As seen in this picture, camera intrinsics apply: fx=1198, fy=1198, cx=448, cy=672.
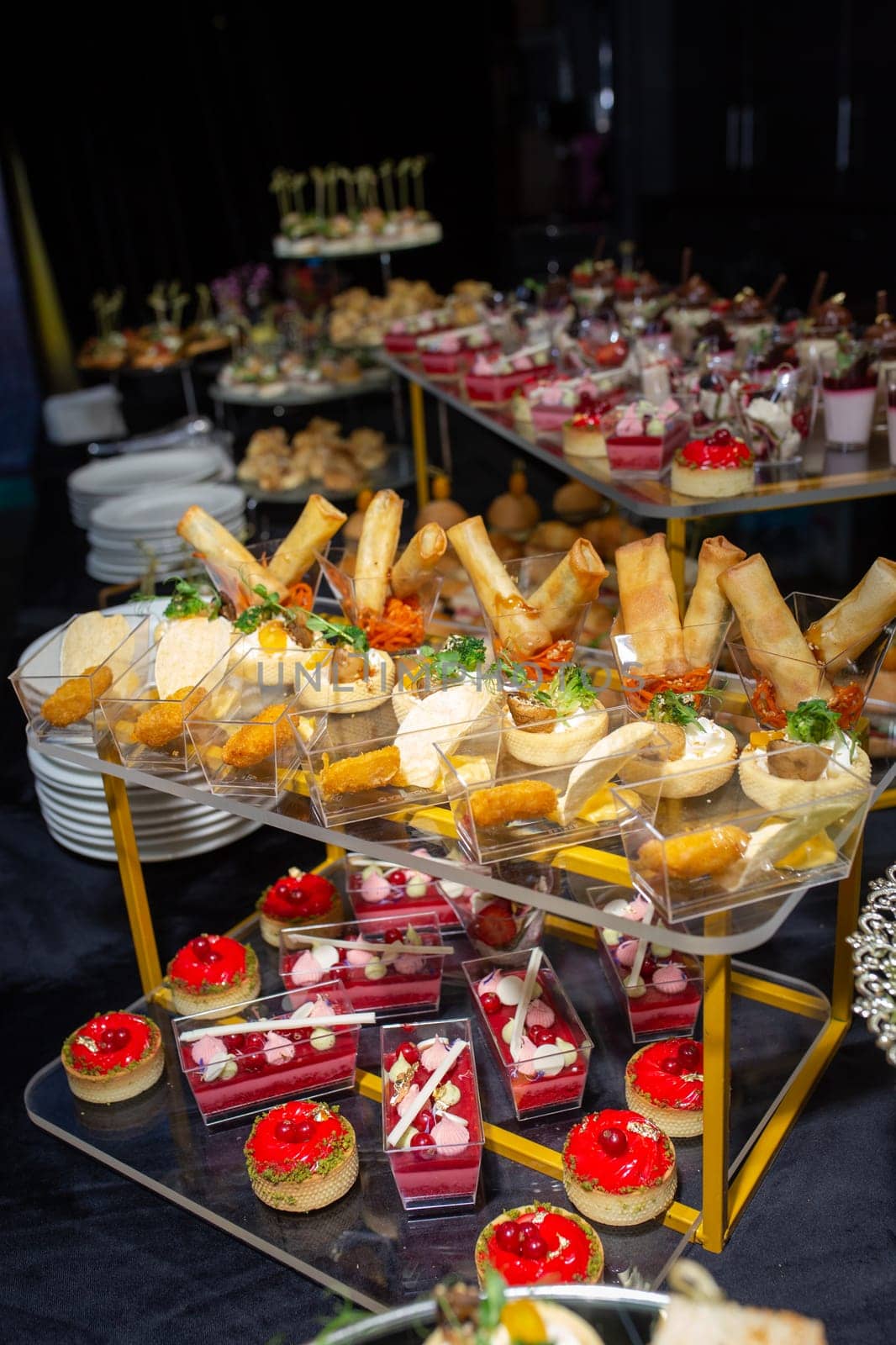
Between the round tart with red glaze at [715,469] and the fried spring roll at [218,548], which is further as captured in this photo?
the round tart with red glaze at [715,469]

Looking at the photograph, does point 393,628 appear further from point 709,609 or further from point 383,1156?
point 383,1156

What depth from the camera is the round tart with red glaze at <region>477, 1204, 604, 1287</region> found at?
5.75ft

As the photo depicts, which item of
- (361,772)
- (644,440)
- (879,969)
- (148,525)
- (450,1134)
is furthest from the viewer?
(148,525)

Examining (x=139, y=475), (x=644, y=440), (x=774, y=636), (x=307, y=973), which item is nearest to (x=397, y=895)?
(x=307, y=973)

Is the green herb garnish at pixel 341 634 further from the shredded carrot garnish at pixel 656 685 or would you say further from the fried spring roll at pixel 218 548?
the shredded carrot garnish at pixel 656 685

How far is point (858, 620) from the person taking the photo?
1937mm

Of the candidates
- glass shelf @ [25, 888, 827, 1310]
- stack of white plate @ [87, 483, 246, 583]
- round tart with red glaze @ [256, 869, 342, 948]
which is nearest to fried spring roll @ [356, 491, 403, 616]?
round tart with red glaze @ [256, 869, 342, 948]

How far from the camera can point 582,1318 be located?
123 cm

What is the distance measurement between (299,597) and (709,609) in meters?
0.84

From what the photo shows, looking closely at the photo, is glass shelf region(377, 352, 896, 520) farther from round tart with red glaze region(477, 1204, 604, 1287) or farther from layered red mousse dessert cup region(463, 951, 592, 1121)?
round tart with red glaze region(477, 1204, 604, 1287)

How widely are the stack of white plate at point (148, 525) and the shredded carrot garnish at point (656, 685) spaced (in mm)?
2524

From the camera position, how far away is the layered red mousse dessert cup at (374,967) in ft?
8.02

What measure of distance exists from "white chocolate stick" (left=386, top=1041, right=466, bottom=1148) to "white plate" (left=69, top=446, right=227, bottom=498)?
3216 millimetres

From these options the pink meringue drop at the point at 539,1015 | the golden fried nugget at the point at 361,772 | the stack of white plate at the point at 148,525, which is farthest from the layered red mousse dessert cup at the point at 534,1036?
the stack of white plate at the point at 148,525
